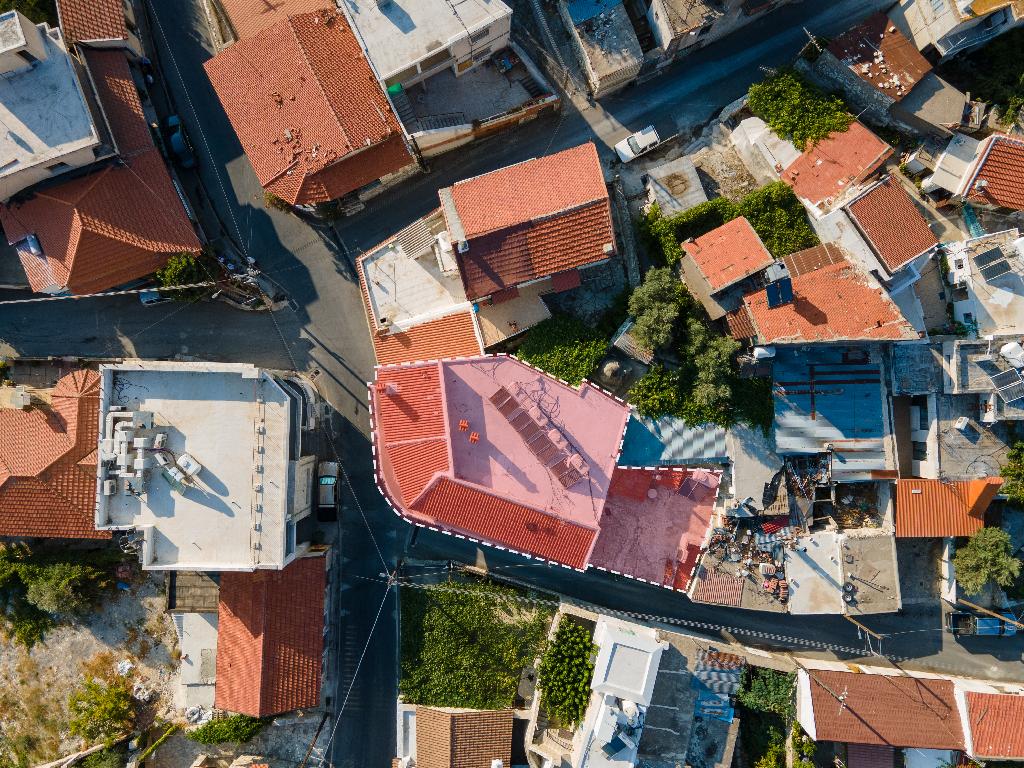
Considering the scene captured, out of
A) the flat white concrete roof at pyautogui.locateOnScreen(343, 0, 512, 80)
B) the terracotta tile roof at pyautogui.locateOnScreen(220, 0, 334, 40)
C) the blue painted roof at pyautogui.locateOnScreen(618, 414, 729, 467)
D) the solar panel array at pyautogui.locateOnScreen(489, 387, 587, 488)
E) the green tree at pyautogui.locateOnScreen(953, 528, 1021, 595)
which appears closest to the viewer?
the flat white concrete roof at pyautogui.locateOnScreen(343, 0, 512, 80)

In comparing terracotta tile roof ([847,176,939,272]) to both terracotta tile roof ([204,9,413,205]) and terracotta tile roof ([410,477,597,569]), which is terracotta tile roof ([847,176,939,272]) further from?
terracotta tile roof ([204,9,413,205])

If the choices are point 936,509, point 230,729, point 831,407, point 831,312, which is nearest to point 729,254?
point 831,312

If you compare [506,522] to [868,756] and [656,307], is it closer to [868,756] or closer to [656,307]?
[656,307]

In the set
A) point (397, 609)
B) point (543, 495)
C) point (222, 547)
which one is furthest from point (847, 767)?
point (222, 547)

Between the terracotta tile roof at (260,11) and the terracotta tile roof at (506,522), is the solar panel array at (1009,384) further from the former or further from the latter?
the terracotta tile roof at (260,11)

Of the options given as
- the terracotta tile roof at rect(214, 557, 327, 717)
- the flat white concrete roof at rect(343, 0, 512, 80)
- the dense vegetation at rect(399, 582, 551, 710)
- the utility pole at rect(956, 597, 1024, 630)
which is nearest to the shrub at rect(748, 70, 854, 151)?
the flat white concrete roof at rect(343, 0, 512, 80)

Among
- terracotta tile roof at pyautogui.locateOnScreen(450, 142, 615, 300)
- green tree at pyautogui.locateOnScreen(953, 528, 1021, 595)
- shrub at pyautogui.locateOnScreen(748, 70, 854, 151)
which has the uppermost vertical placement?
shrub at pyautogui.locateOnScreen(748, 70, 854, 151)
